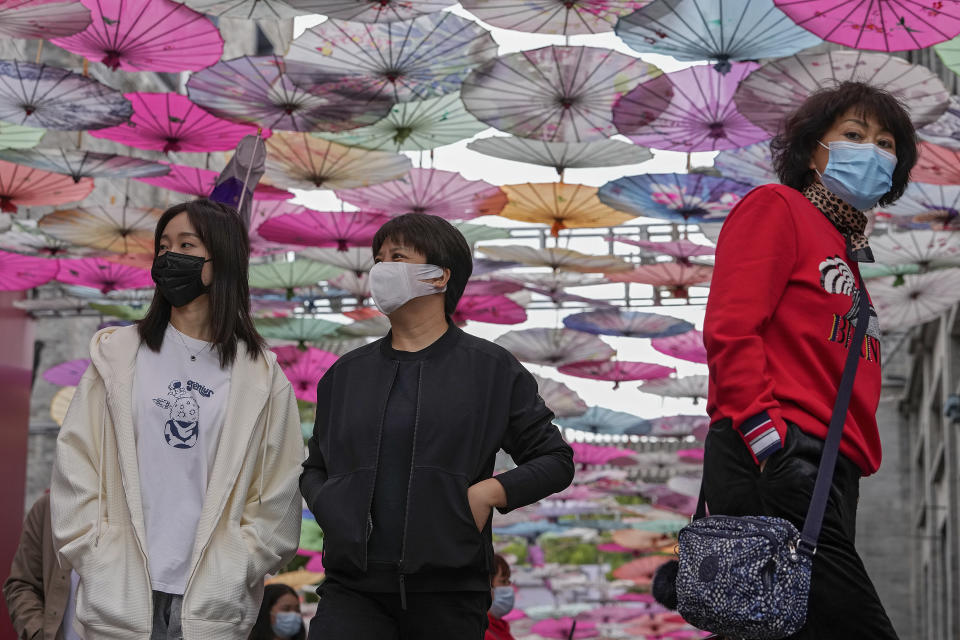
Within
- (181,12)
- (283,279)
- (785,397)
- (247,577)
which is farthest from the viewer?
(283,279)

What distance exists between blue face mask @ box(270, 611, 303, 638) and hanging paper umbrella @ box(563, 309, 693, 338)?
388 inches

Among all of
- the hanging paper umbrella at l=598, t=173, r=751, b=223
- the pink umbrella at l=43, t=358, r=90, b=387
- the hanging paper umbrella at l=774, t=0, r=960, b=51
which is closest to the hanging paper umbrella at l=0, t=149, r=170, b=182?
the hanging paper umbrella at l=598, t=173, r=751, b=223

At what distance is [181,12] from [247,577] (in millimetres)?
6469

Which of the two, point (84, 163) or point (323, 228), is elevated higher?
point (84, 163)

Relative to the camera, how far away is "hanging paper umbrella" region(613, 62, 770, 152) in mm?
10438

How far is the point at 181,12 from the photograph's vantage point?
959 cm

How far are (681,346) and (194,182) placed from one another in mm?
7687

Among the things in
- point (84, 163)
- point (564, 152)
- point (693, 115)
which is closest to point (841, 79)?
point (693, 115)

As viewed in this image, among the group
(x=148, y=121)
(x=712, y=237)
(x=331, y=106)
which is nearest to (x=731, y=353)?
(x=331, y=106)

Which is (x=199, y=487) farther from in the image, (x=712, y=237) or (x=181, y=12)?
(x=712, y=237)

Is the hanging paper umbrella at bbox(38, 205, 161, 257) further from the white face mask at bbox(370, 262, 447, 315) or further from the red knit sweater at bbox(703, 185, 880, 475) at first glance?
the red knit sweater at bbox(703, 185, 880, 475)

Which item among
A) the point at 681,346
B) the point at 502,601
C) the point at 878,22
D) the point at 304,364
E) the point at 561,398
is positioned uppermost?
the point at 878,22

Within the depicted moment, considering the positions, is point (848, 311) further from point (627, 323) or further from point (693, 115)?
point (627, 323)

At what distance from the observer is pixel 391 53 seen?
1030 centimetres
